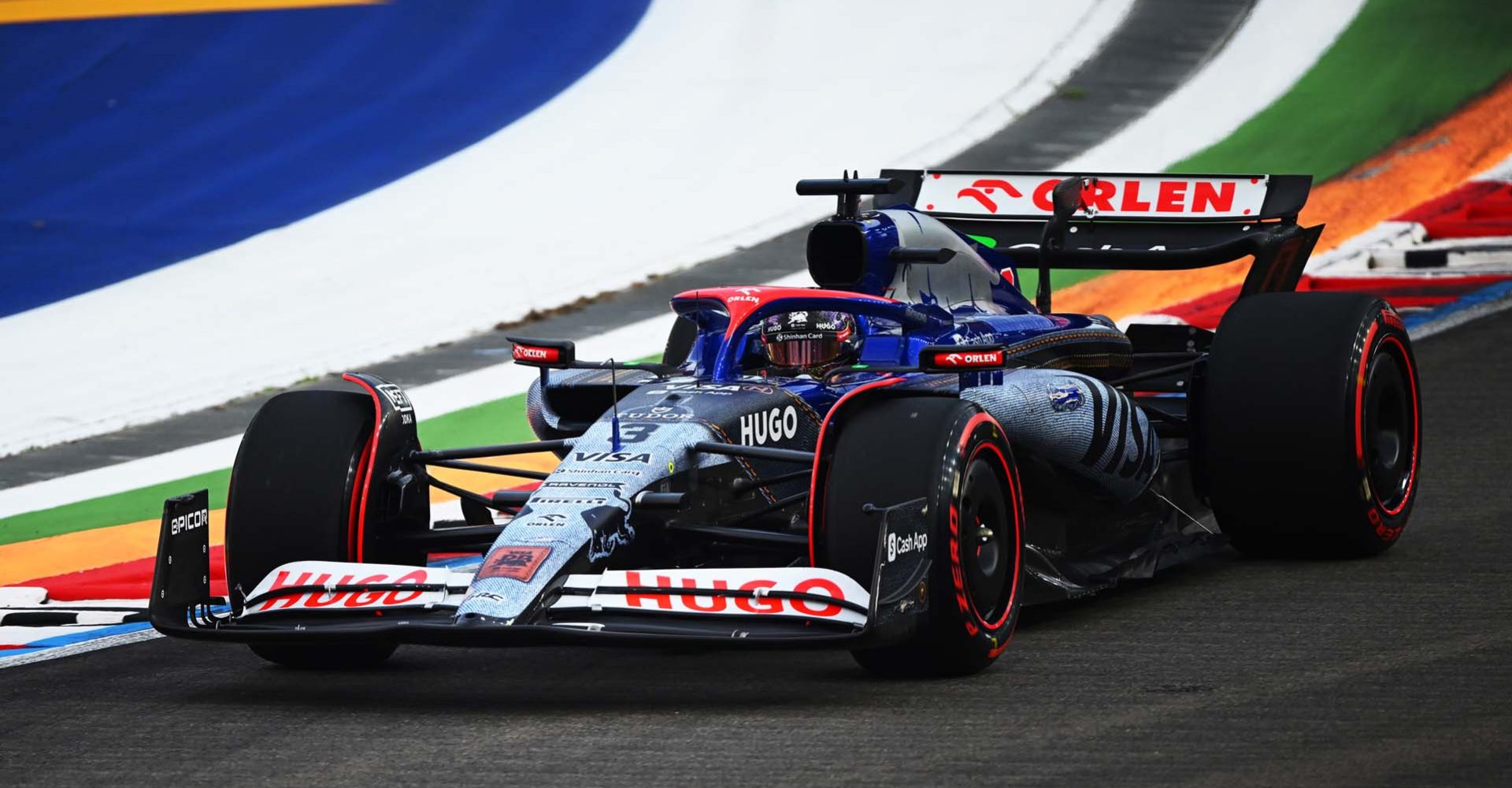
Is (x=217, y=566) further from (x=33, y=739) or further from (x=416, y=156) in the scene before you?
(x=416, y=156)

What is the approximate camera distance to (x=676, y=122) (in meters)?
21.2

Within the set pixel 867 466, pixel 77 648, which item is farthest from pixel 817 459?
pixel 77 648

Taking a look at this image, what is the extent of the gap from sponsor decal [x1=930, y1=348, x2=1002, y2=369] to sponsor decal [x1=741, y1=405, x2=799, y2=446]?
74 cm

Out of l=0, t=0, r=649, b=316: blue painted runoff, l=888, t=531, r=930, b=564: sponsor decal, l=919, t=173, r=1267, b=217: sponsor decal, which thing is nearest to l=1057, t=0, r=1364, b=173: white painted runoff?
l=0, t=0, r=649, b=316: blue painted runoff

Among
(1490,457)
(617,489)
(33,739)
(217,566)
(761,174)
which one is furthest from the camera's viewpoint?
(761,174)

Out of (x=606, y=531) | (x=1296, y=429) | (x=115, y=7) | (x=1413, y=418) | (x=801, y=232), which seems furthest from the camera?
(x=115, y=7)

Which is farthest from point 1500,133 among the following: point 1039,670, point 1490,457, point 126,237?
point 1039,670

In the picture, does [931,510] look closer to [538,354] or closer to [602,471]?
[602,471]

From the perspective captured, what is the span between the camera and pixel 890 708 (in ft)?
21.6

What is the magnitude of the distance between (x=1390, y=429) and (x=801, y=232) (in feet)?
29.6

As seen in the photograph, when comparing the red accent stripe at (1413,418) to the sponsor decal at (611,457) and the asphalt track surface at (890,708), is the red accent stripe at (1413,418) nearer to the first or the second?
the asphalt track surface at (890,708)

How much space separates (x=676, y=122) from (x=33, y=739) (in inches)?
593

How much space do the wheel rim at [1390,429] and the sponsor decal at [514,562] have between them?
4.00 meters

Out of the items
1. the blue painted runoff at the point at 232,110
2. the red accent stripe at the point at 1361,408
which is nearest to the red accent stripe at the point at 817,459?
the red accent stripe at the point at 1361,408
